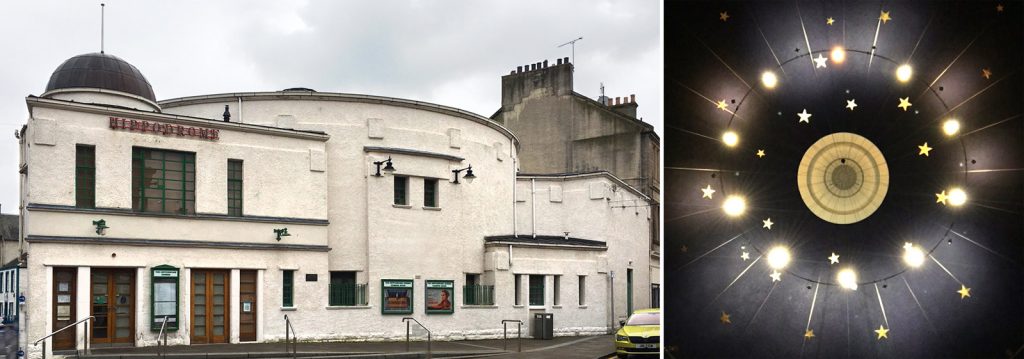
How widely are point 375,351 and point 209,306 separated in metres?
4.09

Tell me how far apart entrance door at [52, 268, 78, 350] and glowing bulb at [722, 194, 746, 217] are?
54.2ft

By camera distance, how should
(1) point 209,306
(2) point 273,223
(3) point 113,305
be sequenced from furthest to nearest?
1. (2) point 273,223
2. (1) point 209,306
3. (3) point 113,305

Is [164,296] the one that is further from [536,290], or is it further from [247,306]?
[536,290]

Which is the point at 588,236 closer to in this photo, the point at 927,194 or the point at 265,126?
the point at 265,126

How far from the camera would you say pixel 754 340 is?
537 centimetres

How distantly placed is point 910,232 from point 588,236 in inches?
986

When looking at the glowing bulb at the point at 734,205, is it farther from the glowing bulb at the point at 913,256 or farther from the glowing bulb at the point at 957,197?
the glowing bulb at the point at 957,197

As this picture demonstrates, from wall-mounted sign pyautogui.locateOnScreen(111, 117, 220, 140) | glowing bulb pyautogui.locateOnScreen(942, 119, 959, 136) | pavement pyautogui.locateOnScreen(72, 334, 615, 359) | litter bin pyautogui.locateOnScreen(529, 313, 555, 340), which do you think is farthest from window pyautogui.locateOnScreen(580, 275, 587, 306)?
glowing bulb pyautogui.locateOnScreen(942, 119, 959, 136)

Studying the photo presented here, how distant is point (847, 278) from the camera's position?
5.30 m

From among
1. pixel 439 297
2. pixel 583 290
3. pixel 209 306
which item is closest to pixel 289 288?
pixel 209 306

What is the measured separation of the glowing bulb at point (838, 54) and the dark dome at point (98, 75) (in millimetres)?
18981

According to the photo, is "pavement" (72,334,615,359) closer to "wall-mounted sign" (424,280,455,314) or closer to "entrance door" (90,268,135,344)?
"entrance door" (90,268,135,344)

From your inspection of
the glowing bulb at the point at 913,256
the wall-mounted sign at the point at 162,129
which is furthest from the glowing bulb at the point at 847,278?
the wall-mounted sign at the point at 162,129

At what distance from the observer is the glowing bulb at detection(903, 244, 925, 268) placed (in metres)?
5.23
